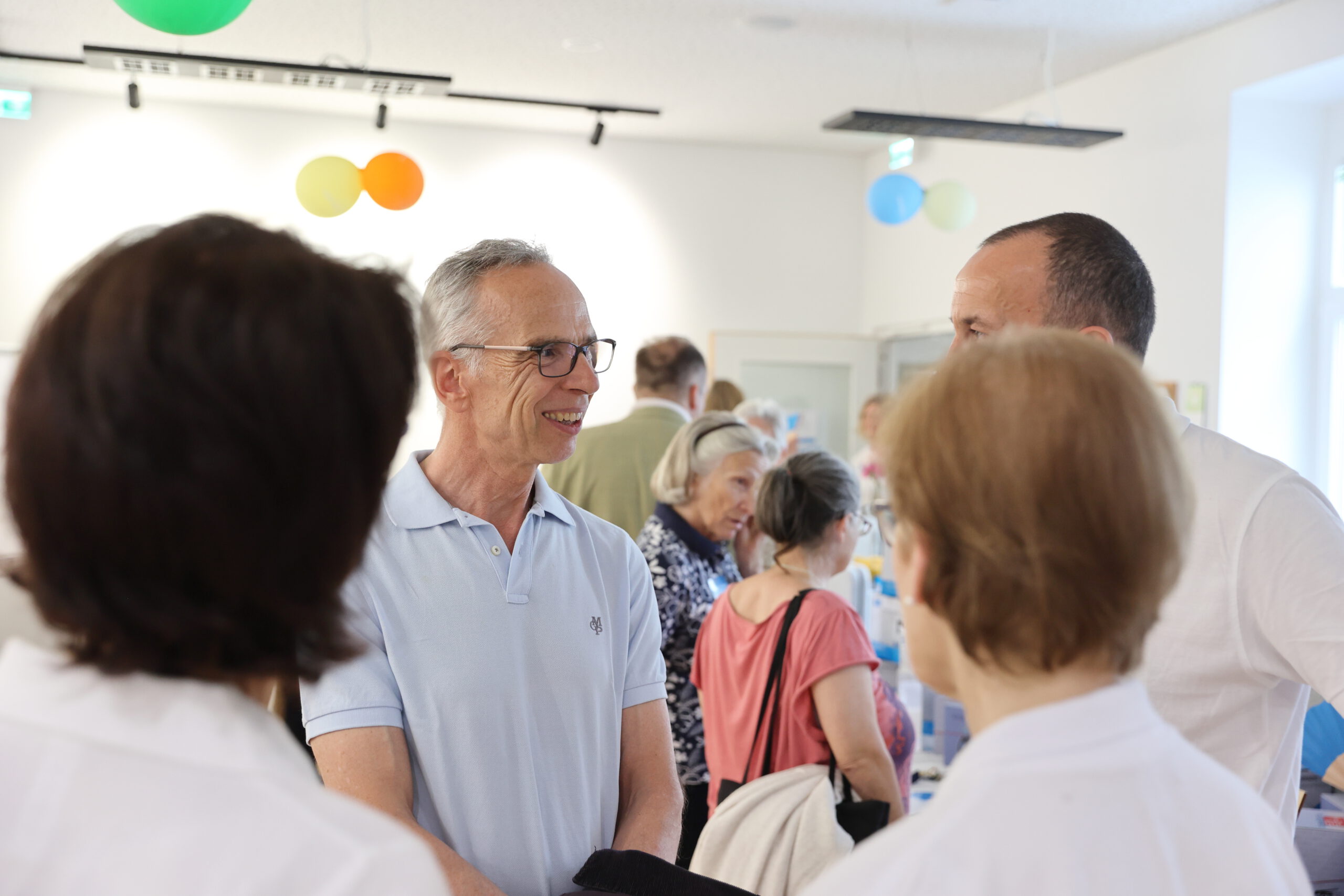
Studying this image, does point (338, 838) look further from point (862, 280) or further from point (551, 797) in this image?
point (862, 280)

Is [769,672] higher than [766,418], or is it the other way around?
[766,418]

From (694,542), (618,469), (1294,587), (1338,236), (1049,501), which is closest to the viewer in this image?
(1049,501)

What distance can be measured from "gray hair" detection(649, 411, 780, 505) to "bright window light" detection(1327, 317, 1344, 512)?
3211 mm

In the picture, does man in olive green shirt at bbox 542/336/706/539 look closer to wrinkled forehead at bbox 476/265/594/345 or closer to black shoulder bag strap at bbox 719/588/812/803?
black shoulder bag strap at bbox 719/588/812/803

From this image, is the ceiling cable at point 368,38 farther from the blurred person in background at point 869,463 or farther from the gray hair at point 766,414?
the blurred person in background at point 869,463

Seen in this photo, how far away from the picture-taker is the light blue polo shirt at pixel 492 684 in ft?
4.62

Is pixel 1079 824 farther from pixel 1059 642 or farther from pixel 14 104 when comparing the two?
pixel 14 104

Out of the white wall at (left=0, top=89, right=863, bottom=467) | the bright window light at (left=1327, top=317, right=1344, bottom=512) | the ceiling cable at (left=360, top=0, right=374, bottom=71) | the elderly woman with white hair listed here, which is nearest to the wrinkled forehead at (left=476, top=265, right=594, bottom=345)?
the elderly woman with white hair

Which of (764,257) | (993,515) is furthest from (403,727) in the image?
(764,257)

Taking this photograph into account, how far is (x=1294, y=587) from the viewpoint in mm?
1328

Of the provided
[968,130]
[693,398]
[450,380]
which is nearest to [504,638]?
[450,380]

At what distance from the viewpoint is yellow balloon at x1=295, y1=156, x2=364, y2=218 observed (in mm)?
5023

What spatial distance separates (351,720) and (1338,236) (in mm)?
5118

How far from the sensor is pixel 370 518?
0.74 meters
